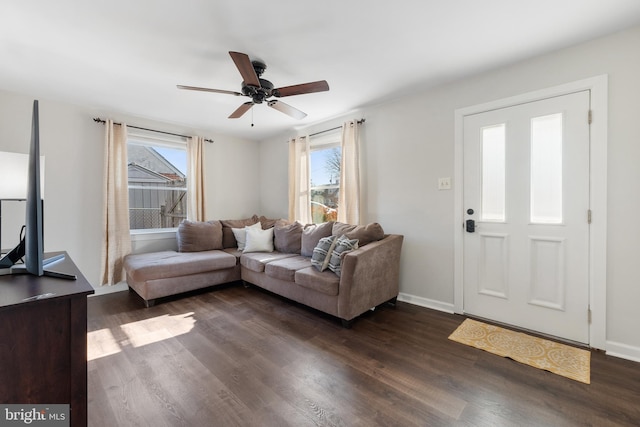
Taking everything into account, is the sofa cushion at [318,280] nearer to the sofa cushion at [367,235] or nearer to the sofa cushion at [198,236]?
the sofa cushion at [367,235]

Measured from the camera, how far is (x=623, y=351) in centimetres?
198

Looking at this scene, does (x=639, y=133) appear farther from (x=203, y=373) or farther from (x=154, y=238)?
(x=154, y=238)

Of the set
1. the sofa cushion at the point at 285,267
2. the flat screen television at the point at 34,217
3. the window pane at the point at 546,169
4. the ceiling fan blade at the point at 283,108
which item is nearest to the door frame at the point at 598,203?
the window pane at the point at 546,169

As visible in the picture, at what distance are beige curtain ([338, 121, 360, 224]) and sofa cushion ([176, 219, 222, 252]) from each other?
192 centimetres

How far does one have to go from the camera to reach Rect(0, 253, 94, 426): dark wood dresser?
3.01 feet

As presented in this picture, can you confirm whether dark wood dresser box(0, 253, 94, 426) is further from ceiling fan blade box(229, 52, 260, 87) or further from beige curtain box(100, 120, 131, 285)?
beige curtain box(100, 120, 131, 285)

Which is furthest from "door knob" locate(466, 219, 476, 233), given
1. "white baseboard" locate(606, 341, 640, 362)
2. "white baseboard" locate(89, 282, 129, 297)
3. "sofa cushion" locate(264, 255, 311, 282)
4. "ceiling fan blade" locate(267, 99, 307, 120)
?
"white baseboard" locate(89, 282, 129, 297)

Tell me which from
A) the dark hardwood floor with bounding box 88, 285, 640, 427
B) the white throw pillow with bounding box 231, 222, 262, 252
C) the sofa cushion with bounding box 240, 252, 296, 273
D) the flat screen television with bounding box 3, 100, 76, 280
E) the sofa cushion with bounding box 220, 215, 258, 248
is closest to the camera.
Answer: the flat screen television with bounding box 3, 100, 76, 280

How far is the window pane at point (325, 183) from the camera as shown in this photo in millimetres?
3992

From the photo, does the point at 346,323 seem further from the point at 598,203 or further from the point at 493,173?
the point at 598,203

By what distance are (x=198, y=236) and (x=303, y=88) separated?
8.76 ft

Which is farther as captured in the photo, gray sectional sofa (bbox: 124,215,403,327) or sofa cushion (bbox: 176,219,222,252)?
sofa cushion (bbox: 176,219,222,252)

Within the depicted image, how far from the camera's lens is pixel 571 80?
7.09 ft

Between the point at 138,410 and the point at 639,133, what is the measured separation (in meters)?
3.68
